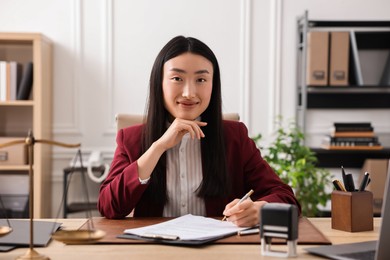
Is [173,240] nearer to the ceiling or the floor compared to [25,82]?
nearer to the floor

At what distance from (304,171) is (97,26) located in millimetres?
1692

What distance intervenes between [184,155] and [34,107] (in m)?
1.98

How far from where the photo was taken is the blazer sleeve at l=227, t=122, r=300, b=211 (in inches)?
77.4

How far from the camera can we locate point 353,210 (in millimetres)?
1578

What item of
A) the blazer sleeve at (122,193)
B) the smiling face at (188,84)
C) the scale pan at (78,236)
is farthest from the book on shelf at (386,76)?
the scale pan at (78,236)

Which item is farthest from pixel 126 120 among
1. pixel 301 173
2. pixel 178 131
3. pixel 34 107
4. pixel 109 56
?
pixel 109 56

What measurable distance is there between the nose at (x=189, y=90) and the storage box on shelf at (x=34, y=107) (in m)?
2.11

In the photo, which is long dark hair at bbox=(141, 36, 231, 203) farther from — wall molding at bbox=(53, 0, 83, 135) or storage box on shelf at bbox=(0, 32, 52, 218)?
wall molding at bbox=(53, 0, 83, 135)

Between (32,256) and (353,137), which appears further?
(353,137)

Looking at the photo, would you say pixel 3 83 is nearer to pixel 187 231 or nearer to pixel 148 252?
pixel 187 231

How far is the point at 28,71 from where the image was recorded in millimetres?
3771

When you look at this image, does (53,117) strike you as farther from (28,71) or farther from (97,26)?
(97,26)

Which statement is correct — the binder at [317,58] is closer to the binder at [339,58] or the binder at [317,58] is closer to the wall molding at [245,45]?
the binder at [339,58]

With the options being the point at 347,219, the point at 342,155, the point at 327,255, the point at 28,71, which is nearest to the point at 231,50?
the point at 342,155
